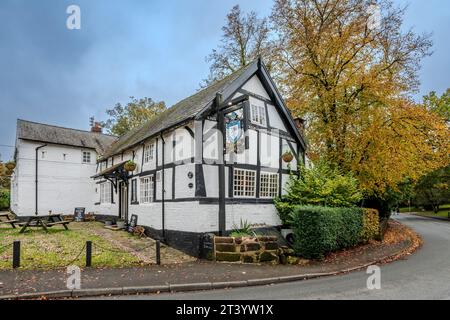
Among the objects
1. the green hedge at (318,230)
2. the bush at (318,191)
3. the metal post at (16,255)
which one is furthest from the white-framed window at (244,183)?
the metal post at (16,255)

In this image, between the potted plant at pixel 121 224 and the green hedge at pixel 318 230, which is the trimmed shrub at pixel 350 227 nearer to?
the green hedge at pixel 318 230

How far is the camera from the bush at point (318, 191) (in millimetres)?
14305

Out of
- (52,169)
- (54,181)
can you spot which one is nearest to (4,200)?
(54,181)

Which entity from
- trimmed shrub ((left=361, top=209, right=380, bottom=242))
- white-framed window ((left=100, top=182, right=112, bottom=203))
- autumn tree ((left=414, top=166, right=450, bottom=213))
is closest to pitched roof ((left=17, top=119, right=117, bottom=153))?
white-framed window ((left=100, top=182, right=112, bottom=203))

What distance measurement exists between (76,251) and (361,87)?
1528 centimetres

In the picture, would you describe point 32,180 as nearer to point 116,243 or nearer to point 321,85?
point 116,243

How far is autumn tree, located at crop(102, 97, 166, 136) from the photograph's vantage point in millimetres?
37750

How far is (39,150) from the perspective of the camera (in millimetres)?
24125

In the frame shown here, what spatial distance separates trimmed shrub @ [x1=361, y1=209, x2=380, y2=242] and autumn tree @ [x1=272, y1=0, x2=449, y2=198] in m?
1.40

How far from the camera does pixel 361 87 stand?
53.3ft

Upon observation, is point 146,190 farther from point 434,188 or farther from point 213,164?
point 434,188

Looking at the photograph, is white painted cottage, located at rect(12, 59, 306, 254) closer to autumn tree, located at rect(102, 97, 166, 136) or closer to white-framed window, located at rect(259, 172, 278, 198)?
white-framed window, located at rect(259, 172, 278, 198)

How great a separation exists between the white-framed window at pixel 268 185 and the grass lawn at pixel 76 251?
4712 mm
